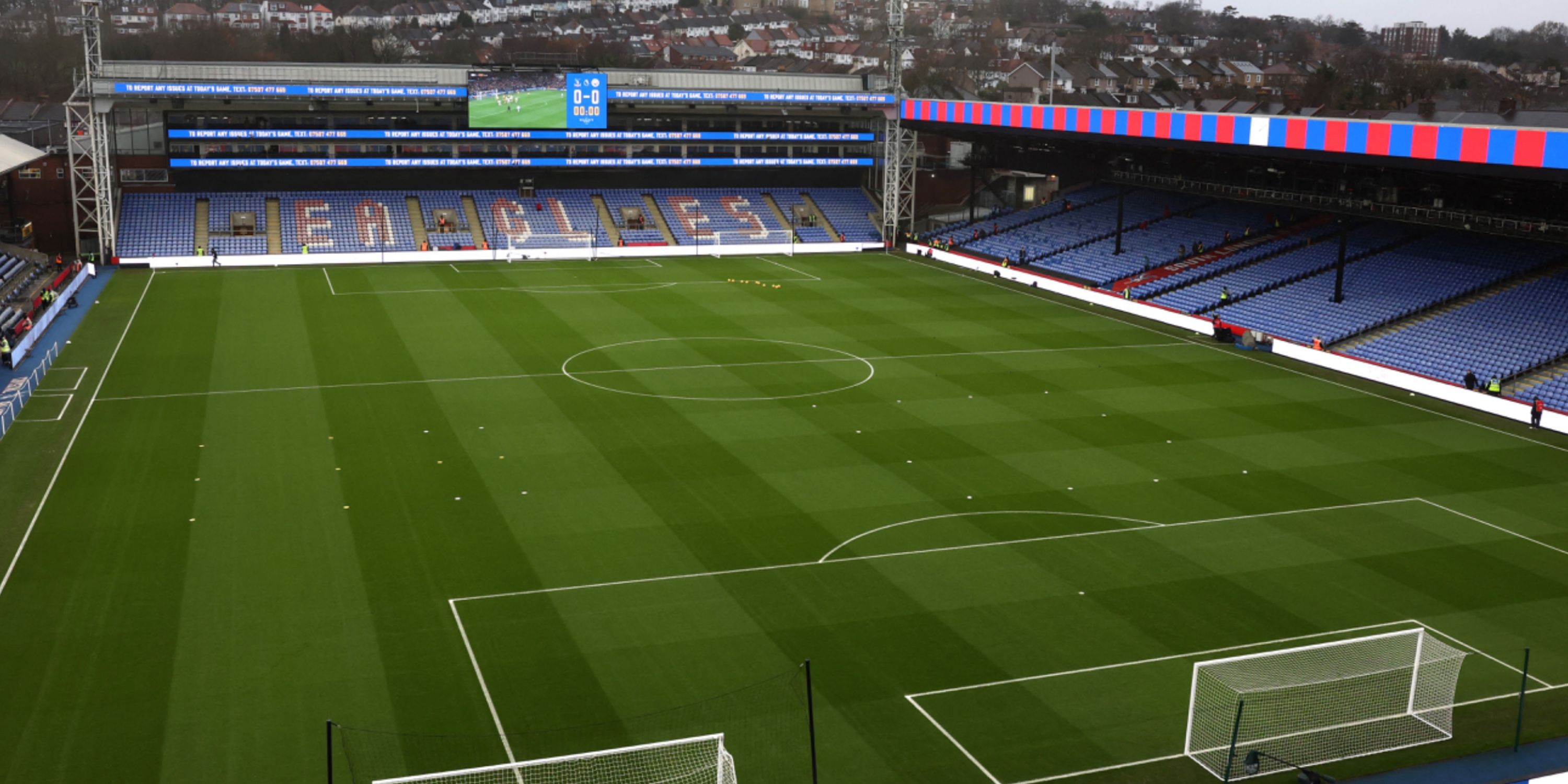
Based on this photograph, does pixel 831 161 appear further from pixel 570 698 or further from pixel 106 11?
pixel 106 11

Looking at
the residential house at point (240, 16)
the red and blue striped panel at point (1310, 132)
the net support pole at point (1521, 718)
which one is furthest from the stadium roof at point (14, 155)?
the residential house at point (240, 16)

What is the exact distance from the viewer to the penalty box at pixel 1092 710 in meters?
18.2

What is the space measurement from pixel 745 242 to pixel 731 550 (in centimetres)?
4887

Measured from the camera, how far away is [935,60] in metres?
142

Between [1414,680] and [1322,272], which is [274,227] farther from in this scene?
[1414,680]

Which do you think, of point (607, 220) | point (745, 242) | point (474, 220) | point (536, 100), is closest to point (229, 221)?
point (474, 220)

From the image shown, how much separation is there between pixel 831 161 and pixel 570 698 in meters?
63.3

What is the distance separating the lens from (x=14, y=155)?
5175 cm

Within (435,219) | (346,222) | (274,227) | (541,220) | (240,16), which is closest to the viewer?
(274,227)

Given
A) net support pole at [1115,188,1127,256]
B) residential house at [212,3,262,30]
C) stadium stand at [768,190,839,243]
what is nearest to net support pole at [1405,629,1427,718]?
net support pole at [1115,188,1127,256]

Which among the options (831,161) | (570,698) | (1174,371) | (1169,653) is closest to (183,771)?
(570,698)

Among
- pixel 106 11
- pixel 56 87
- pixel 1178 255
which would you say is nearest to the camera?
pixel 1178 255

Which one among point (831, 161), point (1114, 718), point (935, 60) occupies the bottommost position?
point (1114, 718)

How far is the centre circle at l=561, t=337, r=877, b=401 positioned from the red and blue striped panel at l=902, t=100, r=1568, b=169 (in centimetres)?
1979
